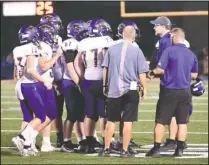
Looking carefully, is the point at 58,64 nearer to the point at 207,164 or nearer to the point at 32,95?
the point at 32,95

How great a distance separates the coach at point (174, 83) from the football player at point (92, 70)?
75 centimetres

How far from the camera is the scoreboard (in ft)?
75.0

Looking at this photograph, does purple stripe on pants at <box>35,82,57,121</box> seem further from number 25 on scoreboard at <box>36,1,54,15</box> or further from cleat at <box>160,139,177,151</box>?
number 25 on scoreboard at <box>36,1,54,15</box>

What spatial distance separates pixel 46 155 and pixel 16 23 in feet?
61.1

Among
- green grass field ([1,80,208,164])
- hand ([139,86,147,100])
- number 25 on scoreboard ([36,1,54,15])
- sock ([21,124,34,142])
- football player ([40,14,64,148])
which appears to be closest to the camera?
green grass field ([1,80,208,164])

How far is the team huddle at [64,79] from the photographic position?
9953 millimetres

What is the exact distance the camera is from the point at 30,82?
1004cm

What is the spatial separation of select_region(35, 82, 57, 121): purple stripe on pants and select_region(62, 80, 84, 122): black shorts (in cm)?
27

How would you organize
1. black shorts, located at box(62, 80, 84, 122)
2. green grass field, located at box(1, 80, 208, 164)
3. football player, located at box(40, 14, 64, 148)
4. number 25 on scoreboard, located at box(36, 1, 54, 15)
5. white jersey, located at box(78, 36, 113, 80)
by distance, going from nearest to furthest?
green grass field, located at box(1, 80, 208, 164) < white jersey, located at box(78, 36, 113, 80) < black shorts, located at box(62, 80, 84, 122) < football player, located at box(40, 14, 64, 148) < number 25 on scoreboard, located at box(36, 1, 54, 15)

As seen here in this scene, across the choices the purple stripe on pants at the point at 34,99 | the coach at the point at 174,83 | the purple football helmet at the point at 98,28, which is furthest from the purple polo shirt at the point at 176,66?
the purple stripe on pants at the point at 34,99

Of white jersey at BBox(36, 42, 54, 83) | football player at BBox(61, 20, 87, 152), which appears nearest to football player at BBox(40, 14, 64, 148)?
football player at BBox(61, 20, 87, 152)

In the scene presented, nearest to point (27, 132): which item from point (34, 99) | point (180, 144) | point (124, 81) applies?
point (34, 99)

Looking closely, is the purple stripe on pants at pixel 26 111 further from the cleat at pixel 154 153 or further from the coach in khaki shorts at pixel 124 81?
the cleat at pixel 154 153

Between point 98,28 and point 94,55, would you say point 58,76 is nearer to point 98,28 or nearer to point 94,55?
point 94,55
